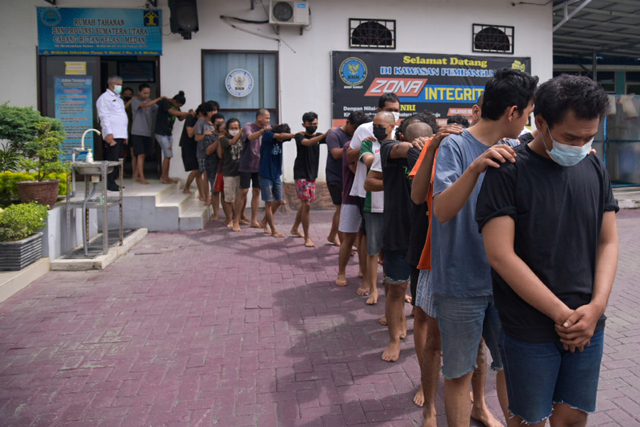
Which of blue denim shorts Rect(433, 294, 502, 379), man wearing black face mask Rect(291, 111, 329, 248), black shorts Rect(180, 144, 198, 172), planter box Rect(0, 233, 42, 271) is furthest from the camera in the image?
black shorts Rect(180, 144, 198, 172)

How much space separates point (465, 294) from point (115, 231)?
22.9ft

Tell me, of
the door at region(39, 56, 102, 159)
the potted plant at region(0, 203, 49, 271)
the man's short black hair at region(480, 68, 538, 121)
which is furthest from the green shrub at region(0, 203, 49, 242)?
the man's short black hair at region(480, 68, 538, 121)

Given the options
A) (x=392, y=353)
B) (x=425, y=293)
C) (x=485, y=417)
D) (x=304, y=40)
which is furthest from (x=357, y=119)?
(x=304, y=40)

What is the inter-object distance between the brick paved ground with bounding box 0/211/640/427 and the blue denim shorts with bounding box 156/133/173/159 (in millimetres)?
3959

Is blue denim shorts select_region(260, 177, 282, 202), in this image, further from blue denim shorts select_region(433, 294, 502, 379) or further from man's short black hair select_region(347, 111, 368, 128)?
blue denim shorts select_region(433, 294, 502, 379)

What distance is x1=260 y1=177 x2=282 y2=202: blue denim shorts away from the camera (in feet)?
27.7

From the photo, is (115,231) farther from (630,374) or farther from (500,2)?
(500,2)

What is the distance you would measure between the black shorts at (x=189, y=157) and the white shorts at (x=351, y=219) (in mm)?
5115

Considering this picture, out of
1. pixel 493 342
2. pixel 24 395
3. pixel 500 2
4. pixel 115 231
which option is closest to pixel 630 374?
pixel 493 342

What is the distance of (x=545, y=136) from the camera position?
2.05 meters

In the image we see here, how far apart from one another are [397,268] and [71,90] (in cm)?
891

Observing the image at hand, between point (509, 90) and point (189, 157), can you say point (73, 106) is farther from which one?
point (509, 90)

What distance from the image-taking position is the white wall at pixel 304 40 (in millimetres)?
10234

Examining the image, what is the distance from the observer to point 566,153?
201 centimetres
